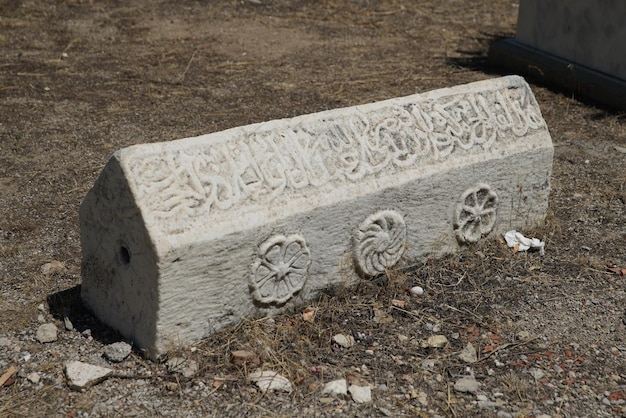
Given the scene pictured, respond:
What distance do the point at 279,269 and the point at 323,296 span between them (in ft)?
1.23

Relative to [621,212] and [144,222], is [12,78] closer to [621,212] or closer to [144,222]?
[144,222]

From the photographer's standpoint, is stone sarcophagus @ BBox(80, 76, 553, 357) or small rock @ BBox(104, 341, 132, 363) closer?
stone sarcophagus @ BBox(80, 76, 553, 357)

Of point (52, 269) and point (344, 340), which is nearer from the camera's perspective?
point (344, 340)

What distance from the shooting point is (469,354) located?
3.75 meters

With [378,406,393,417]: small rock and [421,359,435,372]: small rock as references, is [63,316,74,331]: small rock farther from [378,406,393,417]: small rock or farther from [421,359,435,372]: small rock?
[421,359,435,372]: small rock

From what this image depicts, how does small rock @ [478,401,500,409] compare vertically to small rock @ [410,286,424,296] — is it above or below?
below

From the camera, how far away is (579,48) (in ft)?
24.0

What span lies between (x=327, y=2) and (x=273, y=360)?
7.06 meters

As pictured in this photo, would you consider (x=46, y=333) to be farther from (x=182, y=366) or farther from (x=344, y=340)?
(x=344, y=340)

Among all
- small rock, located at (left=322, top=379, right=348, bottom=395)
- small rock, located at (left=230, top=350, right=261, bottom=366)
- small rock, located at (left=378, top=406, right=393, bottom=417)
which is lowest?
small rock, located at (left=378, top=406, right=393, bottom=417)

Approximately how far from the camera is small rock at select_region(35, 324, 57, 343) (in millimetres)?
3721

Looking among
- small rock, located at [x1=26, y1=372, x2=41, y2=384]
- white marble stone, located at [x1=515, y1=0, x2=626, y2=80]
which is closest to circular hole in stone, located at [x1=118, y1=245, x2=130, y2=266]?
small rock, located at [x1=26, y1=372, x2=41, y2=384]

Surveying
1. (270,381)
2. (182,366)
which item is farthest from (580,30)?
(182,366)

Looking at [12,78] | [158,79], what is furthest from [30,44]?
[158,79]
